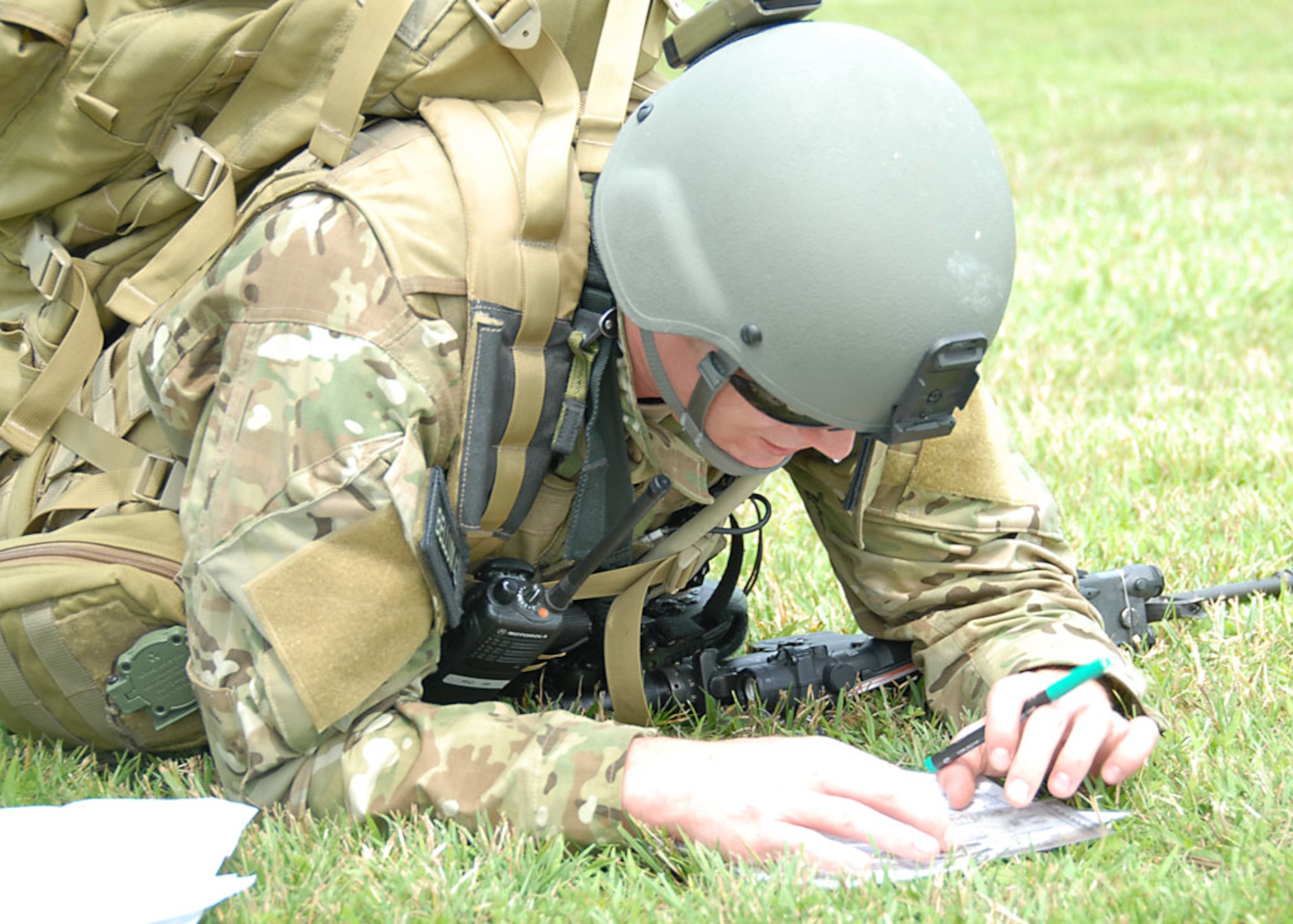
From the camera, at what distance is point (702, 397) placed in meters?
2.37

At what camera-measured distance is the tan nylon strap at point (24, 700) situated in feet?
8.70

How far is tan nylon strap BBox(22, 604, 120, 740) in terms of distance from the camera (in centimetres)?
257

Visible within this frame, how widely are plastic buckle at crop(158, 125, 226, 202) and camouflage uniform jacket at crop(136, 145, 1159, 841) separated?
6.8 inches

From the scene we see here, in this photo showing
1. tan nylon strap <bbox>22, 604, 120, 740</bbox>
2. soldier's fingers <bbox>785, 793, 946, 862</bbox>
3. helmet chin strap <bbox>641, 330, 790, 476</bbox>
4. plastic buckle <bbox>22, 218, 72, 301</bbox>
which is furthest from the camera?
plastic buckle <bbox>22, 218, 72, 301</bbox>

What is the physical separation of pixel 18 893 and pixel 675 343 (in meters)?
1.22

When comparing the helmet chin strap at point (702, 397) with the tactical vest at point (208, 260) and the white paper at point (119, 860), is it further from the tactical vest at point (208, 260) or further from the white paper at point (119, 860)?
the white paper at point (119, 860)

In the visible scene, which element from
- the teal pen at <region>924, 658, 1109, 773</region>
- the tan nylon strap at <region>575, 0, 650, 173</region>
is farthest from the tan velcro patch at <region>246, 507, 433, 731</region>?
the teal pen at <region>924, 658, 1109, 773</region>

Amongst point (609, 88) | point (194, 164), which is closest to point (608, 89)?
point (609, 88)

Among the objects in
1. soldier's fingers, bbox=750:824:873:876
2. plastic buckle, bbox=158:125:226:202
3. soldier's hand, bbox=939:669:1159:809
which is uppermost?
plastic buckle, bbox=158:125:226:202

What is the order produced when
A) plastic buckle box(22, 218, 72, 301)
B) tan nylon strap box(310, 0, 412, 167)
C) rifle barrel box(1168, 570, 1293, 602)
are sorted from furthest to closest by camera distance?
rifle barrel box(1168, 570, 1293, 602) < plastic buckle box(22, 218, 72, 301) < tan nylon strap box(310, 0, 412, 167)

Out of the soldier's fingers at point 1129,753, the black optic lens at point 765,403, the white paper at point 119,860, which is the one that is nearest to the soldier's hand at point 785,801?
the soldier's fingers at point 1129,753

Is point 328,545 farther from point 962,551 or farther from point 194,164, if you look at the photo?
point 962,551

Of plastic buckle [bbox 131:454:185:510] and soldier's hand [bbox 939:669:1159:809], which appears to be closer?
soldier's hand [bbox 939:669:1159:809]

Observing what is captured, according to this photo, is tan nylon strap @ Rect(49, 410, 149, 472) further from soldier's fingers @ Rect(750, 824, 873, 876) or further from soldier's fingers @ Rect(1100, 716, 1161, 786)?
soldier's fingers @ Rect(1100, 716, 1161, 786)
